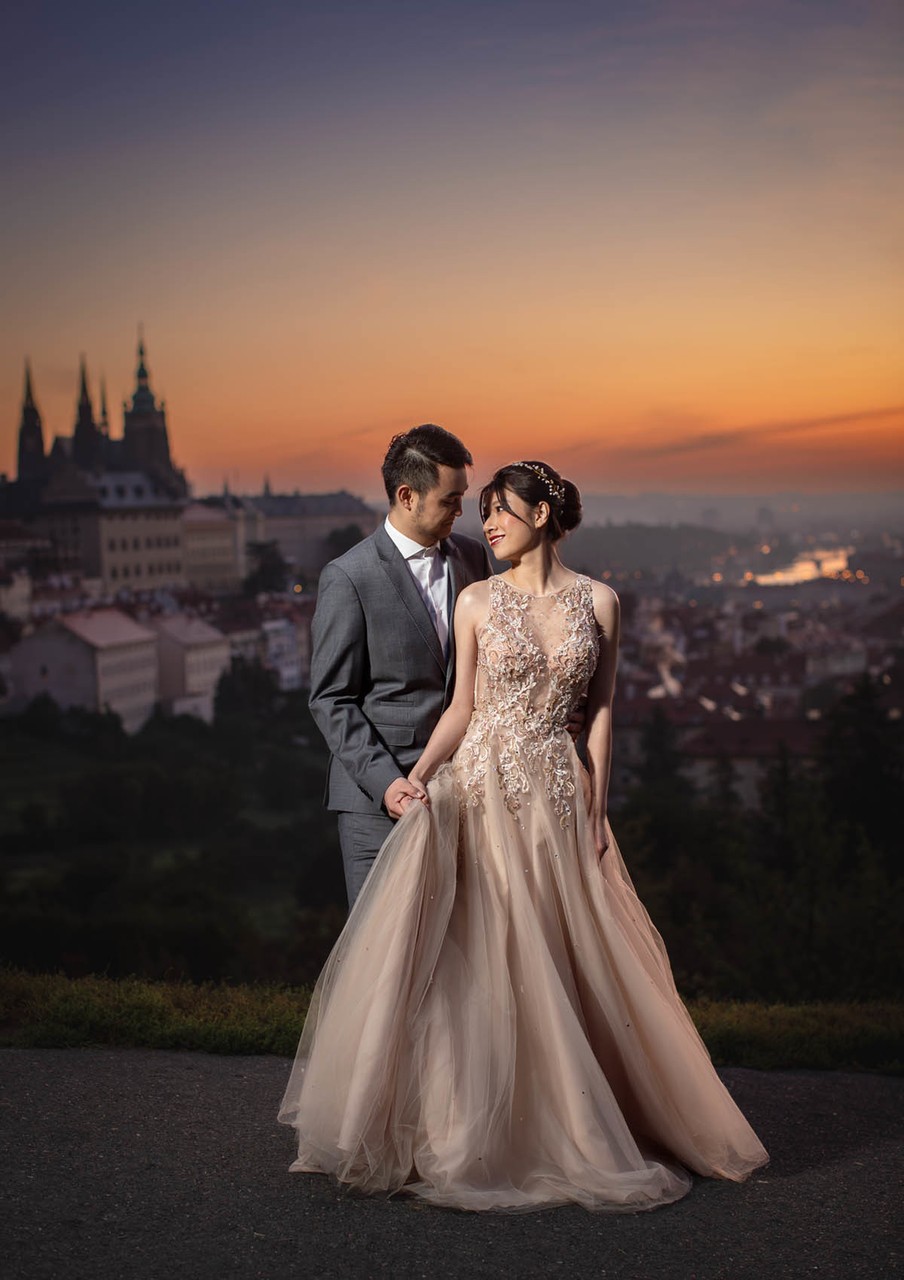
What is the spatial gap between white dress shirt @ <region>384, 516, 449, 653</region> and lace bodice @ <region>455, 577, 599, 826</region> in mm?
283

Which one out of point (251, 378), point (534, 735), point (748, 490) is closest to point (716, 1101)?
point (534, 735)

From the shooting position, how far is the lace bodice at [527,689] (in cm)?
379

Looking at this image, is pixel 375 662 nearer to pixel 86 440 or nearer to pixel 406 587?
pixel 406 587

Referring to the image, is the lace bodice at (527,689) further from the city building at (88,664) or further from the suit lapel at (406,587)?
the city building at (88,664)

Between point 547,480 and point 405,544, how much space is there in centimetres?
50

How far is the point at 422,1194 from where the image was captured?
3.41 m

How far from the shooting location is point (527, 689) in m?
3.83

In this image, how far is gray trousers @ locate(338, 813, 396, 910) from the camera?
396cm

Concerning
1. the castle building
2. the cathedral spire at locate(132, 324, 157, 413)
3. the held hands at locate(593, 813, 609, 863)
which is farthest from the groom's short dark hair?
the cathedral spire at locate(132, 324, 157, 413)

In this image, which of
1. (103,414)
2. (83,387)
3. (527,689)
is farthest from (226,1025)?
(103,414)

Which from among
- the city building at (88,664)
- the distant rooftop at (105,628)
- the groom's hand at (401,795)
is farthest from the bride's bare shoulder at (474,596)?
the distant rooftop at (105,628)

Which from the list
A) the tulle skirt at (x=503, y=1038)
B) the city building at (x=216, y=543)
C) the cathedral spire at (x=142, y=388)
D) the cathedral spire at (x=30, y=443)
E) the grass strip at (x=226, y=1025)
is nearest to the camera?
the tulle skirt at (x=503, y=1038)

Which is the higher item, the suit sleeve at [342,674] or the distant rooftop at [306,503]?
the distant rooftop at [306,503]

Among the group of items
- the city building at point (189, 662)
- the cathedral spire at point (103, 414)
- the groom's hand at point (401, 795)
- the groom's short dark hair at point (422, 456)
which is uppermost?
the cathedral spire at point (103, 414)
